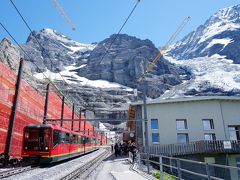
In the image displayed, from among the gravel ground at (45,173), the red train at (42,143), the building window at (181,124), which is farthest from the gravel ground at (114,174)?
the building window at (181,124)

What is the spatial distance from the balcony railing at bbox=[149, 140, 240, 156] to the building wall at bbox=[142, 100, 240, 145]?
1080mm

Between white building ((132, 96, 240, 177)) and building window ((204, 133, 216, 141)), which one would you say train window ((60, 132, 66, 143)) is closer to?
white building ((132, 96, 240, 177))

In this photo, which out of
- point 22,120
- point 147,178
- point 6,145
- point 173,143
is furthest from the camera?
point 173,143

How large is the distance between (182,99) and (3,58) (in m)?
54.3

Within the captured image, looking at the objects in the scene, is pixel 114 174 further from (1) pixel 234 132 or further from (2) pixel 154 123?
(1) pixel 234 132

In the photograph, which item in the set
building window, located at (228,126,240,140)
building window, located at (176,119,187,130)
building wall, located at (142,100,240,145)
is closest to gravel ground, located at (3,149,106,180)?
building wall, located at (142,100,240,145)

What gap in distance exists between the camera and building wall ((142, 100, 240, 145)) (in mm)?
31391

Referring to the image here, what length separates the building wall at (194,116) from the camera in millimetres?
31391

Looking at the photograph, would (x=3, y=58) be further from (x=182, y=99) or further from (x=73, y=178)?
(x=73, y=178)

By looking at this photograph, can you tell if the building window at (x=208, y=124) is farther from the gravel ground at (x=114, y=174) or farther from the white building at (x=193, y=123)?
the gravel ground at (x=114, y=174)

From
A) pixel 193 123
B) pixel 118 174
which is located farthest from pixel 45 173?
pixel 193 123

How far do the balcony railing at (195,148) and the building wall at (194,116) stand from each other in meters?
1.08

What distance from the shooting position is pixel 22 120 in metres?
24.6

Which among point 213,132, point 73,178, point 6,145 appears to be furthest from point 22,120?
point 213,132
